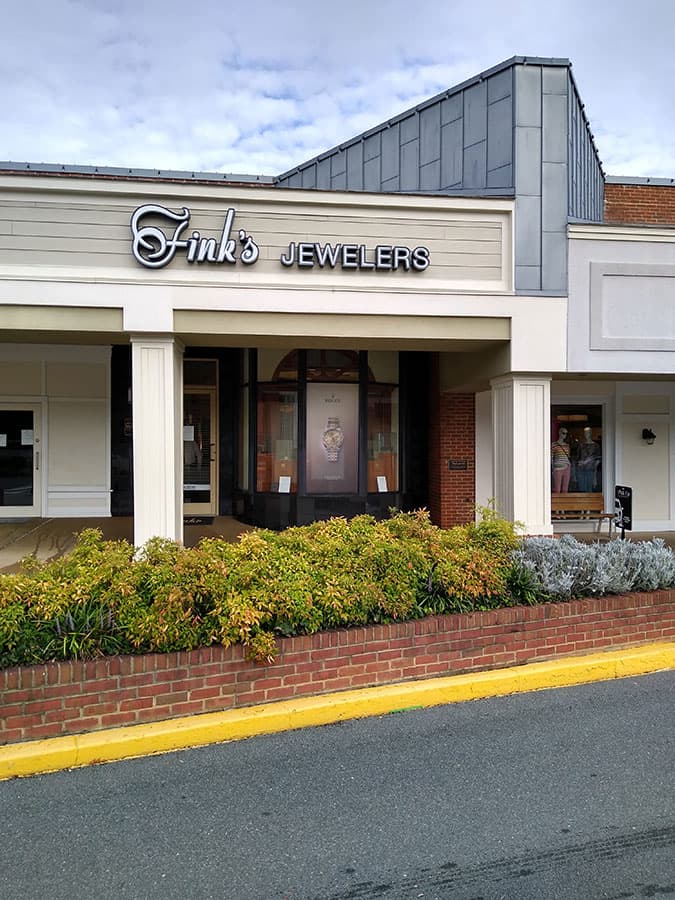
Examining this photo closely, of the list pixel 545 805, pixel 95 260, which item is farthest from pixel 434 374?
pixel 545 805

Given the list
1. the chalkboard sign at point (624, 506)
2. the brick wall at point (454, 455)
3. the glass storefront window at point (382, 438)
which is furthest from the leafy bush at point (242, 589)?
the brick wall at point (454, 455)

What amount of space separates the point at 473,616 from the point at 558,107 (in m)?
7.25

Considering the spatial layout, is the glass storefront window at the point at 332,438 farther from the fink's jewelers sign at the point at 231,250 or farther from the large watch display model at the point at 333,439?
the fink's jewelers sign at the point at 231,250

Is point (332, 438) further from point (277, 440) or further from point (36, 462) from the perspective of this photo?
point (36, 462)

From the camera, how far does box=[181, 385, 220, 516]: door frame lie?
13.5 metres

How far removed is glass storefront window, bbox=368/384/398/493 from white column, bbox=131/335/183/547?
4347 millimetres

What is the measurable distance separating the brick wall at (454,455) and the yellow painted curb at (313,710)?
635cm

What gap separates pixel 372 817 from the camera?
3.59 meters

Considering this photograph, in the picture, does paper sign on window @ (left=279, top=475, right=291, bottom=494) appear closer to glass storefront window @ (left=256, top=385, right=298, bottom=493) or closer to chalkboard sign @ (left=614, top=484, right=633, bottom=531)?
glass storefront window @ (left=256, top=385, right=298, bottom=493)

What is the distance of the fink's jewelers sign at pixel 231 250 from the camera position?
8586 mm

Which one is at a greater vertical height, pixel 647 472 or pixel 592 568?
pixel 647 472

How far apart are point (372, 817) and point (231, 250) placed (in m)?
7.04

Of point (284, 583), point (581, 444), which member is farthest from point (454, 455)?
point (284, 583)

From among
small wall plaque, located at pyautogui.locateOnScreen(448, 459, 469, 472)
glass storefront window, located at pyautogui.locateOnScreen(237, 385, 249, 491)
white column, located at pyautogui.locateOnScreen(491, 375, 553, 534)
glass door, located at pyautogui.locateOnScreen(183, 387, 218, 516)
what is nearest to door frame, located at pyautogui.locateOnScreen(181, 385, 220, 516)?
glass door, located at pyautogui.locateOnScreen(183, 387, 218, 516)
